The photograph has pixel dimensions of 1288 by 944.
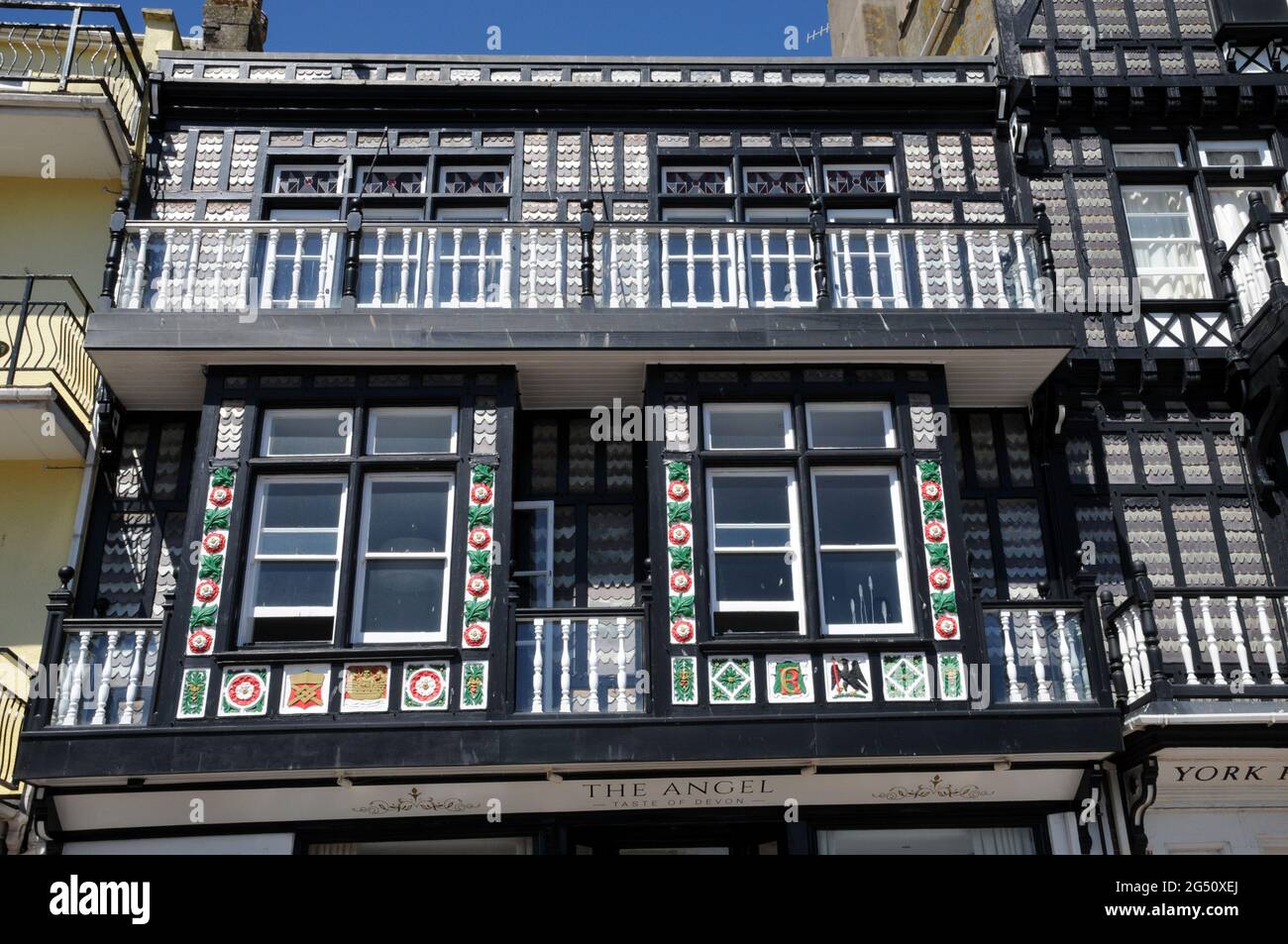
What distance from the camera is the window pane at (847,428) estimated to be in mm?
13500

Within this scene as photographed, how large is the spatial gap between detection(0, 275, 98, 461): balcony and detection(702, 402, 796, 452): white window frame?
6.41 m

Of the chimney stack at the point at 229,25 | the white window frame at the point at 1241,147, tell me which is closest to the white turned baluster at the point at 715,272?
the white window frame at the point at 1241,147

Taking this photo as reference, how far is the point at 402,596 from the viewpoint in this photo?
41.9ft

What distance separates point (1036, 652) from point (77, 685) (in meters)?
8.68

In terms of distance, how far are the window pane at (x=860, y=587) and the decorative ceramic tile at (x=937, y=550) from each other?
14.2 inches

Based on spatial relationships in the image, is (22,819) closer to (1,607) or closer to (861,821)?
(1,607)

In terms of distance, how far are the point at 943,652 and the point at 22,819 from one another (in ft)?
28.5

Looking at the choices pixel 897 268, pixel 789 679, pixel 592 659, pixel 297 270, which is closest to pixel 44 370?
pixel 297 270

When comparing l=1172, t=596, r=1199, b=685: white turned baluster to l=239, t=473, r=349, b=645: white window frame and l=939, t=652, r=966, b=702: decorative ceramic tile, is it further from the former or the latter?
l=239, t=473, r=349, b=645: white window frame

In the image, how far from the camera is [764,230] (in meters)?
14.3

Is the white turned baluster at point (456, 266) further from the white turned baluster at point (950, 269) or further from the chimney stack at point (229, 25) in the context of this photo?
the chimney stack at point (229, 25)

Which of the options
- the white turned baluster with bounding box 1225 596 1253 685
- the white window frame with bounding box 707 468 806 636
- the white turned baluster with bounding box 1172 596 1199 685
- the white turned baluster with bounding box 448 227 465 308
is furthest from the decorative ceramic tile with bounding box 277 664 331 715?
the white turned baluster with bounding box 1225 596 1253 685
